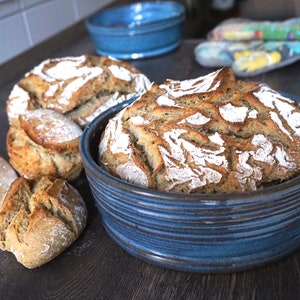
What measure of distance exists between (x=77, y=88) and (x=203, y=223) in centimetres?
43

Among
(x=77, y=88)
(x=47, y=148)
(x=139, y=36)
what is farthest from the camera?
(x=139, y=36)

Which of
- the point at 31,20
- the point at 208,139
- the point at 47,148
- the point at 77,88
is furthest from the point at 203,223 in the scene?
the point at 31,20

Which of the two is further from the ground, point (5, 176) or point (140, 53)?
point (5, 176)

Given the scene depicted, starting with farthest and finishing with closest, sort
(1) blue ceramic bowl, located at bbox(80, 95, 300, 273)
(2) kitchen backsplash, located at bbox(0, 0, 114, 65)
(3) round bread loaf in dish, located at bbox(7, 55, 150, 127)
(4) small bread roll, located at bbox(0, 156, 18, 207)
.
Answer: (2) kitchen backsplash, located at bbox(0, 0, 114, 65) → (3) round bread loaf in dish, located at bbox(7, 55, 150, 127) → (4) small bread roll, located at bbox(0, 156, 18, 207) → (1) blue ceramic bowl, located at bbox(80, 95, 300, 273)

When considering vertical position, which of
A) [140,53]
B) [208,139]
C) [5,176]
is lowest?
[140,53]

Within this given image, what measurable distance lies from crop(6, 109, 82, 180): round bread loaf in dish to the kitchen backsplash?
60cm

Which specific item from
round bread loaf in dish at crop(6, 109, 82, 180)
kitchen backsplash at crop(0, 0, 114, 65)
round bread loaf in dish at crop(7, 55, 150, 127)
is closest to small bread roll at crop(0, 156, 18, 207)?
round bread loaf in dish at crop(6, 109, 82, 180)

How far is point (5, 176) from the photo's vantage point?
69 centimetres

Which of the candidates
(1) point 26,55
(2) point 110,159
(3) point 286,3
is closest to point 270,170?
(2) point 110,159

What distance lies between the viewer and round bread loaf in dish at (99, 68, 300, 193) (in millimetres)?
527

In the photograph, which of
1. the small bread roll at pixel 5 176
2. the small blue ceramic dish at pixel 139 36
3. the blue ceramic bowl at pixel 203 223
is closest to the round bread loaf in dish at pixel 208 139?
the blue ceramic bowl at pixel 203 223

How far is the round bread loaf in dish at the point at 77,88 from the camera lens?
809 millimetres

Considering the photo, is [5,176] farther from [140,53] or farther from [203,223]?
[140,53]

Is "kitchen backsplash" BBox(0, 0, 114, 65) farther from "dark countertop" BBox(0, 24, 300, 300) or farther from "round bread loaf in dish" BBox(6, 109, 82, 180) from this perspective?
"dark countertop" BBox(0, 24, 300, 300)
